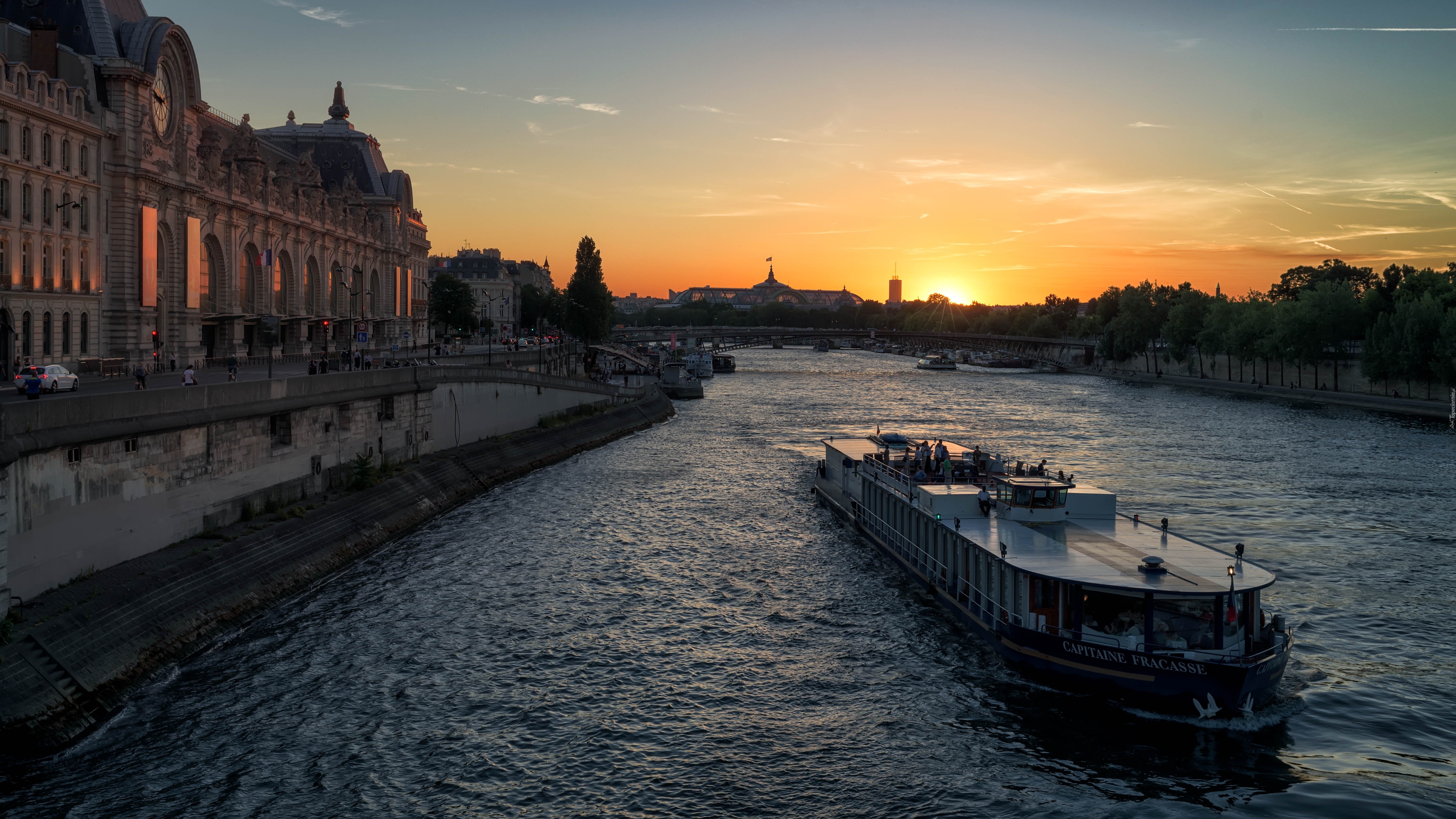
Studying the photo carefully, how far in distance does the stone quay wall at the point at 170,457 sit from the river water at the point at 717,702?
12.2 ft

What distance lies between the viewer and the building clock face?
53344 millimetres

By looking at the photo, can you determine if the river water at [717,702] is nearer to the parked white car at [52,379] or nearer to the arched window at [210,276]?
the parked white car at [52,379]

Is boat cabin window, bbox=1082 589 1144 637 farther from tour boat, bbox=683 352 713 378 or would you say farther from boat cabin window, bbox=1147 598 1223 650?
tour boat, bbox=683 352 713 378

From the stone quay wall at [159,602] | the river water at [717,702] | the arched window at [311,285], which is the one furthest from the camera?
the arched window at [311,285]

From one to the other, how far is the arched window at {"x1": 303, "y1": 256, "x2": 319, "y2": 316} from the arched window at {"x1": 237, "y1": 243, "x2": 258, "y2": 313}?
9.51 meters

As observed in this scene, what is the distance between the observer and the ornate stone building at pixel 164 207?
48344 mm

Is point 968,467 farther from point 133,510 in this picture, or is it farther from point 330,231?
point 330,231

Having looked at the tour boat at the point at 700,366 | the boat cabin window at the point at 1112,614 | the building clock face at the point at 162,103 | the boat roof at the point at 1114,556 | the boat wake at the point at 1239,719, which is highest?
the building clock face at the point at 162,103

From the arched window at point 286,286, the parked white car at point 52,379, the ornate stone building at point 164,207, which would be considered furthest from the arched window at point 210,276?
the parked white car at point 52,379

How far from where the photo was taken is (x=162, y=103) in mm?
54938

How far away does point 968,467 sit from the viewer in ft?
126

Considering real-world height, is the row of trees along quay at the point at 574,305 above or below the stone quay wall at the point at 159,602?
above

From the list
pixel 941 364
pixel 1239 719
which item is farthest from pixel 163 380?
pixel 941 364

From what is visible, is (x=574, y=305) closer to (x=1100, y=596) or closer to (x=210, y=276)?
(x=210, y=276)
